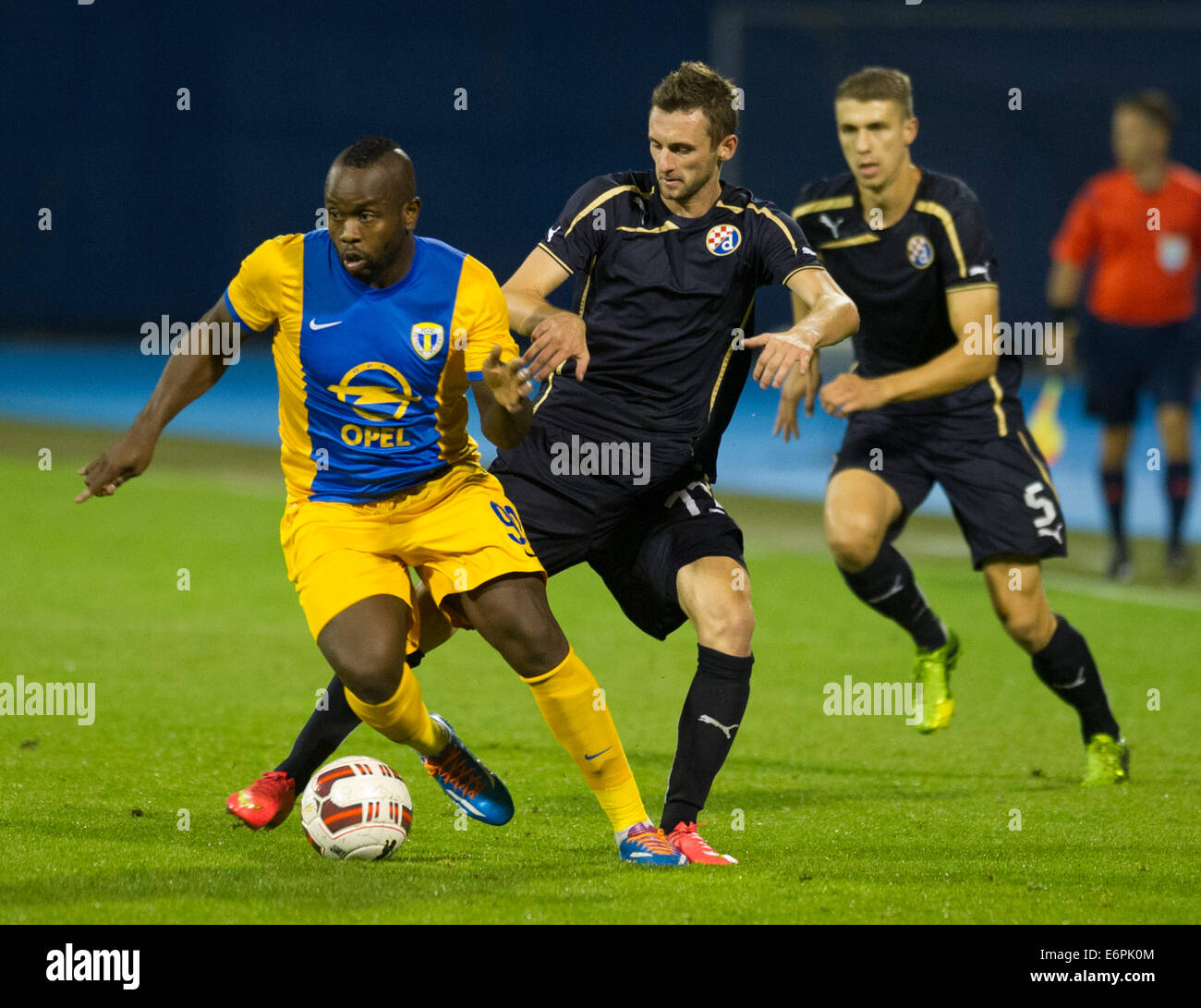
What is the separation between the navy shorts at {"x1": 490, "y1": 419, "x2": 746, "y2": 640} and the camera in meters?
4.93

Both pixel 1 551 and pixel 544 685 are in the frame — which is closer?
pixel 544 685

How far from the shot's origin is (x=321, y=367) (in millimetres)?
4492

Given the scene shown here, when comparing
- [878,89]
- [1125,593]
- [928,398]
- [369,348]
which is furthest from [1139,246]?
[369,348]

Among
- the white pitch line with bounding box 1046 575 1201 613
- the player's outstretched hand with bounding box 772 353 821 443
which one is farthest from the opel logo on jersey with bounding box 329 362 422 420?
the white pitch line with bounding box 1046 575 1201 613

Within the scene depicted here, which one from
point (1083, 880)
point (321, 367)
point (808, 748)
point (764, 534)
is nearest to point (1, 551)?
point (764, 534)

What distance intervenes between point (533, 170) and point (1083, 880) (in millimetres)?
21402

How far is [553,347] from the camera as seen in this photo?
4316mm

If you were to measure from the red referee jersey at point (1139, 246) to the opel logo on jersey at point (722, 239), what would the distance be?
5.99 m

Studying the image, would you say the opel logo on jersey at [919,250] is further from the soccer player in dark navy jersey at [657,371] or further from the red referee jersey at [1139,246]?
the red referee jersey at [1139,246]

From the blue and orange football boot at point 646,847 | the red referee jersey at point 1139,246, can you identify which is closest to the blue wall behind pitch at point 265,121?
the red referee jersey at point 1139,246

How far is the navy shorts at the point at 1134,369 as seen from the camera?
34.0 feet

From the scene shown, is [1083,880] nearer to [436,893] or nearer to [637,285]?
[436,893]

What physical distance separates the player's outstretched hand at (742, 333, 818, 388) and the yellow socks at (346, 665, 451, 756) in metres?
1.18

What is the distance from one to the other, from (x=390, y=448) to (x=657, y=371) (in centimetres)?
88
